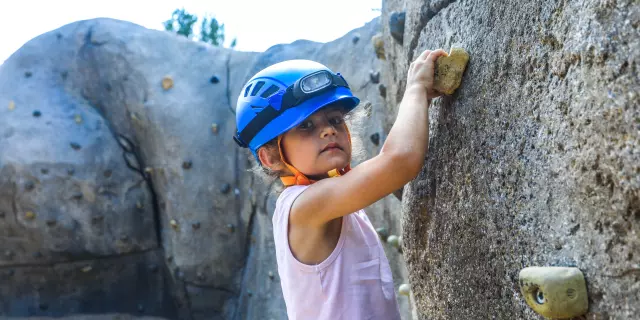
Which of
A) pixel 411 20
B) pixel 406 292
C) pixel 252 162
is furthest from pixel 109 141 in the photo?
pixel 411 20

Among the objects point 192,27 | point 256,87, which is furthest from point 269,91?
point 192,27

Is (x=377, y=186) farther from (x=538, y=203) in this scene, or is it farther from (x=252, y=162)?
(x=252, y=162)

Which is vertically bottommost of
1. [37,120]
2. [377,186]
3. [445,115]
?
[37,120]

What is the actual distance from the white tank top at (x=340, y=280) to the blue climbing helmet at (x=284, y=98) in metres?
0.15

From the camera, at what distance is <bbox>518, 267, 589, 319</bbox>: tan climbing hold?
0.82m

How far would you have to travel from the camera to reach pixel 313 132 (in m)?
1.38

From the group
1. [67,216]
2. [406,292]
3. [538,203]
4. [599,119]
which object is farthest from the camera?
[67,216]

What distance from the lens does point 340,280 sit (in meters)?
1.35

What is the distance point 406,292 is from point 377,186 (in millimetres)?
1630

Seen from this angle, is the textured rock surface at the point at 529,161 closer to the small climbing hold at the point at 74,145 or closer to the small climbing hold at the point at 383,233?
the small climbing hold at the point at 383,233

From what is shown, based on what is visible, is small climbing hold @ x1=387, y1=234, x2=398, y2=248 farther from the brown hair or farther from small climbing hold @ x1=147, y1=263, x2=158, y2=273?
small climbing hold @ x1=147, y1=263, x2=158, y2=273

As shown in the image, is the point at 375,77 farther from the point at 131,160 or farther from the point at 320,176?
the point at 131,160

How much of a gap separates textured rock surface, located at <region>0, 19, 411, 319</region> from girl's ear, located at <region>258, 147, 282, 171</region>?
10.3ft

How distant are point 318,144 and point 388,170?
8.7 inches
